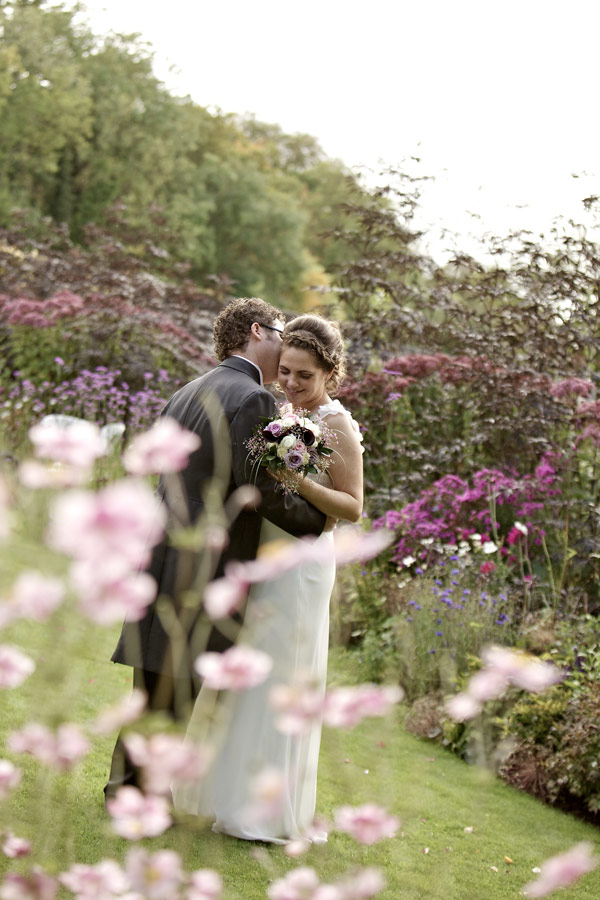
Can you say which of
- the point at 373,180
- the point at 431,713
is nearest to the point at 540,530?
the point at 431,713

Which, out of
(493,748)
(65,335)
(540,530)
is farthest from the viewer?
(65,335)

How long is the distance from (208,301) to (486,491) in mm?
9567

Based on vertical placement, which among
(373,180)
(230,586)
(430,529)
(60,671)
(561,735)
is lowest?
(561,735)

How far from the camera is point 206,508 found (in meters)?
3.04

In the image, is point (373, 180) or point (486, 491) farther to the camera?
point (373, 180)

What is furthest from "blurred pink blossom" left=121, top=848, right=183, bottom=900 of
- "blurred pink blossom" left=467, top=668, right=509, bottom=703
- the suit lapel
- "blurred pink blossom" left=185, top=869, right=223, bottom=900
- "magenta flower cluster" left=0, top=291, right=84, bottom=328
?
"magenta flower cluster" left=0, top=291, right=84, bottom=328

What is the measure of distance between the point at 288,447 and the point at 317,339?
A: 683 mm

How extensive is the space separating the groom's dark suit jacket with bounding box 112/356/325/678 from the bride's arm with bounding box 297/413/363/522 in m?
0.06

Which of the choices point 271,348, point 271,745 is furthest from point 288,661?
point 271,348

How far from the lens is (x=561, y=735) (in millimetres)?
4461

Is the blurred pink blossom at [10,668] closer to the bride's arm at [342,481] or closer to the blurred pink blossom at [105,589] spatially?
the blurred pink blossom at [105,589]

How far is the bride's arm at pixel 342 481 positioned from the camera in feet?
10.8

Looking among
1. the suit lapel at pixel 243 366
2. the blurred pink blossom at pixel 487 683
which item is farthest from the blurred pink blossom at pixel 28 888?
the suit lapel at pixel 243 366

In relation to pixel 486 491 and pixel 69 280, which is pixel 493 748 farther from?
pixel 69 280
